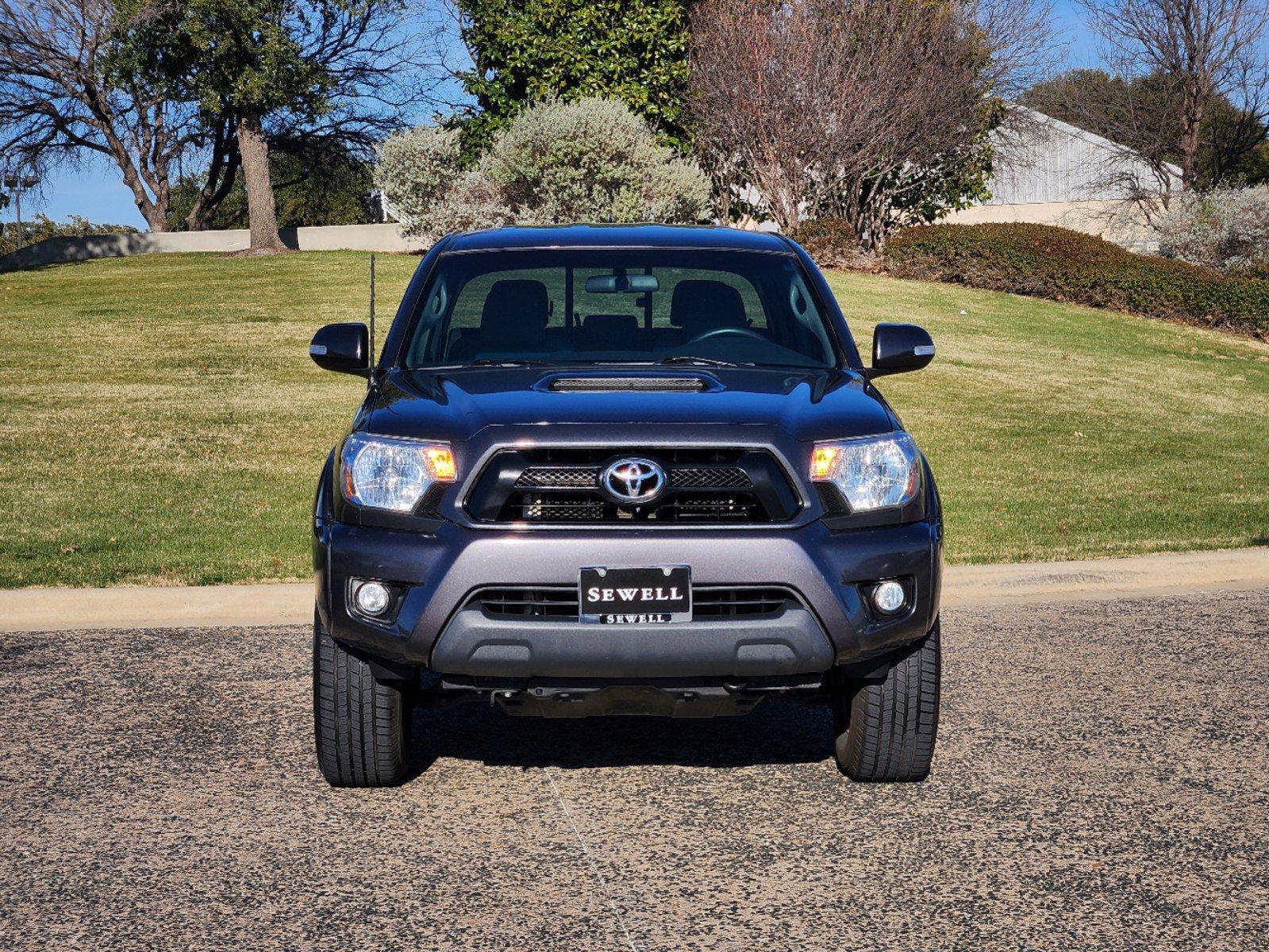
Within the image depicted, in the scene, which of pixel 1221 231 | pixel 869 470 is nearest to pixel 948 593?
pixel 869 470

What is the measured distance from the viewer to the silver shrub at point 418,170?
32719 millimetres

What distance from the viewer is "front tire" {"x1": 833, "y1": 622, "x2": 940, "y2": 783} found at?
4793 millimetres

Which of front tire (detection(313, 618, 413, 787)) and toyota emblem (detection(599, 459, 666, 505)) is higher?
toyota emblem (detection(599, 459, 666, 505))

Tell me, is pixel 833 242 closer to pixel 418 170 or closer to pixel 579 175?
pixel 579 175

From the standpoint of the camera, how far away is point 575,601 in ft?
14.1

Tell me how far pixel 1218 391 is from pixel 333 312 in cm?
1314

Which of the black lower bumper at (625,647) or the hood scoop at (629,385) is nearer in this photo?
the black lower bumper at (625,647)

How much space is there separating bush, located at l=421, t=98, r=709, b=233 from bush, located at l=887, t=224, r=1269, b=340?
4901 millimetres

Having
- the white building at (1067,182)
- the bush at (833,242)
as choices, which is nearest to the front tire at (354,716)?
the bush at (833,242)

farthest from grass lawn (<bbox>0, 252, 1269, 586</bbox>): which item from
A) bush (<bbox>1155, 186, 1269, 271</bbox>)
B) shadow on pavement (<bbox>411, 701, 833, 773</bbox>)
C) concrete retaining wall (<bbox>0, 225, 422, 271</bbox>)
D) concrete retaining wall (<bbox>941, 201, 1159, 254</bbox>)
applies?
concrete retaining wall (<bbox>941, 201, 1159, 254</bbox>)

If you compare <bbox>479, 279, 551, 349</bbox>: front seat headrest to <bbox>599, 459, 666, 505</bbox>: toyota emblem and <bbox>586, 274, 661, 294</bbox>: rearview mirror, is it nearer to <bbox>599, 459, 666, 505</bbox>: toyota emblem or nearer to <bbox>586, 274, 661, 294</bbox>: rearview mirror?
<bbox>586, 274, 661, 294</bbox>: rearview mirror

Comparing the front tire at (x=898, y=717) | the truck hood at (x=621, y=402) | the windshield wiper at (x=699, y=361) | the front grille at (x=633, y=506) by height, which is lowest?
the front tire at (x=898, y=717)

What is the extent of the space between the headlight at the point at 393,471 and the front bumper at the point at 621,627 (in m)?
0.13

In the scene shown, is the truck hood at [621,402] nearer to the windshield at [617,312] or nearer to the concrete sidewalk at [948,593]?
the windshield at [617,312]
